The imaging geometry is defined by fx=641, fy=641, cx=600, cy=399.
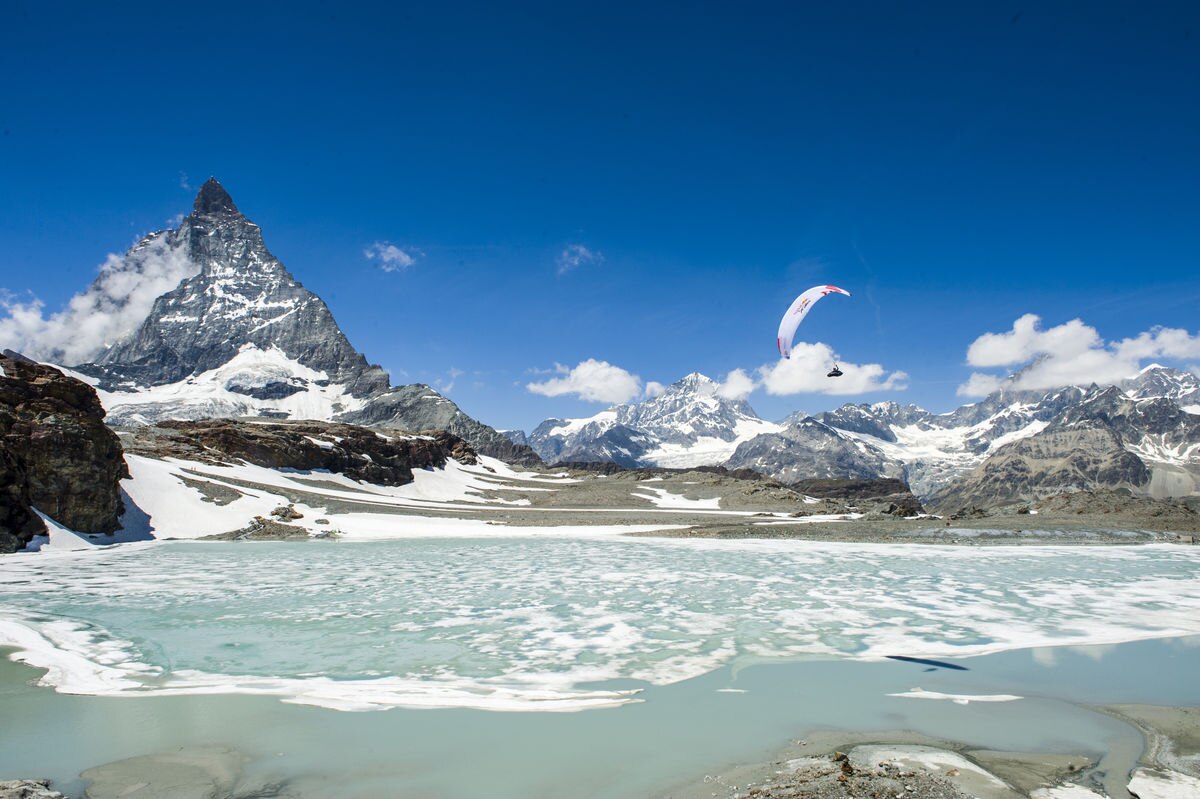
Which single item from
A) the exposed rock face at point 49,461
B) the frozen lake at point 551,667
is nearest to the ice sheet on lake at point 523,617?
the frozen lake at point 551,667

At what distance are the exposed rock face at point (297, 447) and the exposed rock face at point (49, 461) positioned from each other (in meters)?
19.1

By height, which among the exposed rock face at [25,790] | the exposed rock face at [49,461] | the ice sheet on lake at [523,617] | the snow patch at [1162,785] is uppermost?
the exposed rock face at [49,461]

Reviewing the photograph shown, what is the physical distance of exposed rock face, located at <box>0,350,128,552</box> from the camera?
30.2 m

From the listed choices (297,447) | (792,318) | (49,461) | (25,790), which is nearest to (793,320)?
(792,318)

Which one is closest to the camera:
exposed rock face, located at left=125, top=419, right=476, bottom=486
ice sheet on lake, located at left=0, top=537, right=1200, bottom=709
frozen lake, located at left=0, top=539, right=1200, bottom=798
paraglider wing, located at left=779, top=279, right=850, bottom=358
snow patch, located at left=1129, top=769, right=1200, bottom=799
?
snow patch, located at left=1129, top=769, right=1200, bottom=799

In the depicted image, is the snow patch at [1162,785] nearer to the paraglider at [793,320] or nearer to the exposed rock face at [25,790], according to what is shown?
the exposed rock face at [25,790]

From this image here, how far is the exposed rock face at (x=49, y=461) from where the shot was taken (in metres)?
30.2

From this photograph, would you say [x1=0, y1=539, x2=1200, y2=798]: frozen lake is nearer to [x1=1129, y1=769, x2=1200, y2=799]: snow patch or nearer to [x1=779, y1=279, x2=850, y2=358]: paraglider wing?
[x1=1129, y1=769, x2=1200, y2=799]: snow patch

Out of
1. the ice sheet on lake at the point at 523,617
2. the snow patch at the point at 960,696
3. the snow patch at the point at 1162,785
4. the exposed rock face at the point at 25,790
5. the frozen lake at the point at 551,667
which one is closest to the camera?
the exposed rock face at the point at 25,790

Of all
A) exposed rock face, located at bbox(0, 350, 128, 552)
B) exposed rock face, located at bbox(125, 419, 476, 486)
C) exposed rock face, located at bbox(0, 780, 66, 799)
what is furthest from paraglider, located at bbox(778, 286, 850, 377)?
exposed rock face, located at bbox(125, 419, 476, 486)

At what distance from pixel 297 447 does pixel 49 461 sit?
53150 millimetres

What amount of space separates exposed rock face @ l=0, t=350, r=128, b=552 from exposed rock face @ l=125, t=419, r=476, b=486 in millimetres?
19056

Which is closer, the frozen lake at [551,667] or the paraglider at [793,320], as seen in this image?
the frozen lake at [551,667]

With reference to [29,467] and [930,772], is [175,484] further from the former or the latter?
[930,772]
